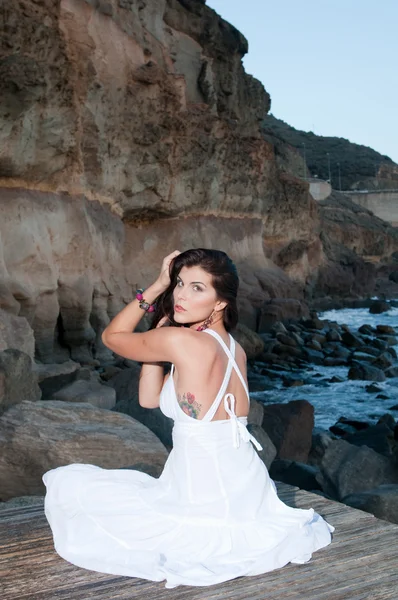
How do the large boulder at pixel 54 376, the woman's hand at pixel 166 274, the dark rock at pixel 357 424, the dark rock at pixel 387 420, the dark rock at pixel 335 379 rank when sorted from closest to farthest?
1. the woman's hand at pixel 166 274
2. the large boulder at pixel 54 376
3. the dark rock at pixel 387 420
4. the dark rock at pixel 357 424
5. the dark rock at pixel 335 379

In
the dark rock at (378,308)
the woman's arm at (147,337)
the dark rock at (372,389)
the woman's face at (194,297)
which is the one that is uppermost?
the woman's face at (194,297)

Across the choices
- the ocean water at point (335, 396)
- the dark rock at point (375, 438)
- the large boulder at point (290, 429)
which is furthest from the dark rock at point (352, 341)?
the large boulder at point (290, 429)

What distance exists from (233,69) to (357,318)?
1316 cm

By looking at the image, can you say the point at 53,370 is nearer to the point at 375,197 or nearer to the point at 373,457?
the point at 373,457

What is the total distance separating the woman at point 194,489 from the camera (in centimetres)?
294

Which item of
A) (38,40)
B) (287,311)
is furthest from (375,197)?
(38,40)

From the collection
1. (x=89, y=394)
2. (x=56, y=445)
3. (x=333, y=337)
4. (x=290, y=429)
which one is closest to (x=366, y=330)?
(x=333, y=337)

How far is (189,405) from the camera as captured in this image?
9.73ft

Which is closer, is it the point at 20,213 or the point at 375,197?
the point at 20,213

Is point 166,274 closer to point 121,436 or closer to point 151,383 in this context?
point 151,383

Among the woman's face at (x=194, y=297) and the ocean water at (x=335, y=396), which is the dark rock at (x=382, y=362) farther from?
the woman's face at (x=194, y=297)

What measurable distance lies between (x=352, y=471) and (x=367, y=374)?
9246mm

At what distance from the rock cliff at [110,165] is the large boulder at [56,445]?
6.57m

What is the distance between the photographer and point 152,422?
23.9 ft
